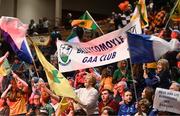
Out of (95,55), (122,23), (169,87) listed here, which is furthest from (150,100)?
(122,23)

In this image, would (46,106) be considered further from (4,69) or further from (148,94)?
(4,69)

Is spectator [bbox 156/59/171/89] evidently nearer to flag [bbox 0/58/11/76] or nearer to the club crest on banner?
the club crest on banner

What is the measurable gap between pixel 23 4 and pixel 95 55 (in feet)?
53.0

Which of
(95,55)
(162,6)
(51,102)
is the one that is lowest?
(51,102)

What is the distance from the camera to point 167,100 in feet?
27.6

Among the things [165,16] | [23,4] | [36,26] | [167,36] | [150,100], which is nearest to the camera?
[150,100]

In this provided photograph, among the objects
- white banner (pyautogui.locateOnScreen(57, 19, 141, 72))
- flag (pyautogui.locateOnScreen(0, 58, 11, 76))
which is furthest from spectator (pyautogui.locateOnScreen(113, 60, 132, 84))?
flag (pyautogui.locateOnScreen(0, 58, 11, 76))

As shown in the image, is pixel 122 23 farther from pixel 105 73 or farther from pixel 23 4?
pixel 23 4

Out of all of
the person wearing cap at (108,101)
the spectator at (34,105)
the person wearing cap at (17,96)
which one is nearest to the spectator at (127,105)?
the person wearing cap at (108,101)

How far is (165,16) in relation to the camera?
1437cm

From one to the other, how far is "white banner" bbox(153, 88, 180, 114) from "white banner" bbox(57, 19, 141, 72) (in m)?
1.89

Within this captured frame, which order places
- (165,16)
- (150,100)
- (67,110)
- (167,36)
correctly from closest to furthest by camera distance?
(150,100) → (67,110) → (167,36) → (165,16)

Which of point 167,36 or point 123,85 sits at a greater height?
point 167,36

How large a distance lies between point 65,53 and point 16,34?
138 cm
